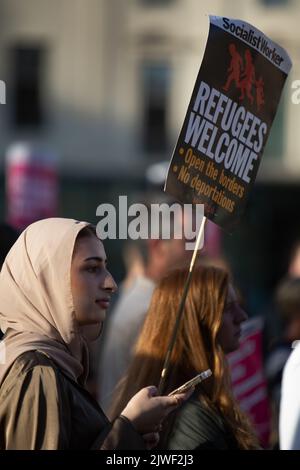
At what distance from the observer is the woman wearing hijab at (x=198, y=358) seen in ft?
12.9

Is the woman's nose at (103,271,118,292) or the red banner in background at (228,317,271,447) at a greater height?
the woman's nose at (103,271,118,292)

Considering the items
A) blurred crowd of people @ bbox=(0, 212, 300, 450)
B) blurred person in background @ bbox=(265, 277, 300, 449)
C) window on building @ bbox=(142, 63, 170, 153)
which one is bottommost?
window on building @ bbox=(142, 63, 170, 153)

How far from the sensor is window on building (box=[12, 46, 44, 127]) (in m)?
27.1

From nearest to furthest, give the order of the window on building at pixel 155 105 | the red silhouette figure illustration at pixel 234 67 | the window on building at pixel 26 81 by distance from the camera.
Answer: the red silhouette figure illustration at pixel 234 67
the window on building at pixel 155 105
the window on building at pixel 26 81

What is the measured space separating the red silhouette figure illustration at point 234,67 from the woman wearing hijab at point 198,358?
0.78 meters

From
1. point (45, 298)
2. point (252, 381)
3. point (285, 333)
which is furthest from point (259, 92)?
point (285, 333)

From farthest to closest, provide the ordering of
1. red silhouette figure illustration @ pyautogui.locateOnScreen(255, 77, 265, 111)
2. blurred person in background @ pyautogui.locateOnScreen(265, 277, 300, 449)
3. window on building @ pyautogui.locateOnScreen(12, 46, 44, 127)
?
window on building @ pyautogui.locateOnScreen(12, 46, 44, 127)
blurred person in background @ pyautogui.locateOnScreen(265, 277, 300, 449)
red silhouette figure illustration @ pyautogui.locateOnScreen(255, 77, 265, 111)

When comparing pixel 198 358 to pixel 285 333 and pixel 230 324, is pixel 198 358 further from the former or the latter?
pixel 285 333

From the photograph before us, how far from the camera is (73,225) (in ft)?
11.1

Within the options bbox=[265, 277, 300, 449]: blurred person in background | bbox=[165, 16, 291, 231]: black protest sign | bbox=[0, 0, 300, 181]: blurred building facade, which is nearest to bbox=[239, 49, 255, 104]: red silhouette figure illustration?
bbox=[165, 16, 291, 231]: black protest sign

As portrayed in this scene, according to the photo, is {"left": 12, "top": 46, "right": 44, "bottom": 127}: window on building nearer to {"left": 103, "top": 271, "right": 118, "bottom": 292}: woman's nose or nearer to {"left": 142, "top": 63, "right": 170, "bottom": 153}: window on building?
{"left": 142, "top": 63, "right": 170, "bottom": 153}: window on building

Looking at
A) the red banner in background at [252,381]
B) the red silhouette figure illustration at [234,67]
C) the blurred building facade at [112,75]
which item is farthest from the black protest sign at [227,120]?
the blurred building facade at [112,75]

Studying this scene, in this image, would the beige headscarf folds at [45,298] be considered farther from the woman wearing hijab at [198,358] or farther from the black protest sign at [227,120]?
the woman wearing hijab at [198,358]

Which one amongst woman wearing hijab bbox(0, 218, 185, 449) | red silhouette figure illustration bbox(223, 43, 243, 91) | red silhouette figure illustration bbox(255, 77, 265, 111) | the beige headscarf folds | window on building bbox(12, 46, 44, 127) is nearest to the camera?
woman wearing hijab bbox(0, 218, 185, 449)
